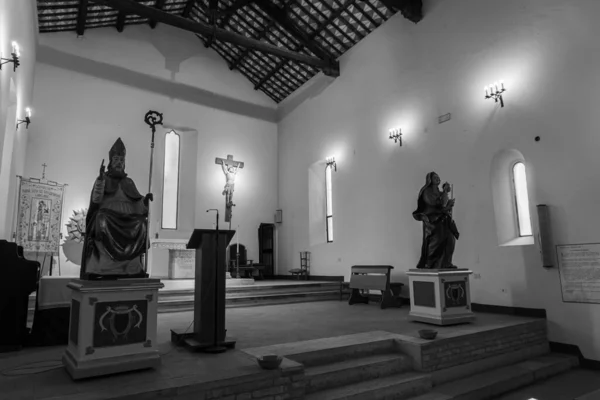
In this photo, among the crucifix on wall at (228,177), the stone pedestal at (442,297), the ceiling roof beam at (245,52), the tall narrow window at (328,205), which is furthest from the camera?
the crucifix on wall at (228,177)

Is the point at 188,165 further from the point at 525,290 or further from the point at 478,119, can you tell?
the point at 525,290

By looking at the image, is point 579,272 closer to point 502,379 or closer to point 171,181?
point 502,379

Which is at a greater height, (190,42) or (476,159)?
(190,42)

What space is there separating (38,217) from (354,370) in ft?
22.7

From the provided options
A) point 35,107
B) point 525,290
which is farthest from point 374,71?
point 35,107

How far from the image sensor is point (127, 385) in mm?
2898

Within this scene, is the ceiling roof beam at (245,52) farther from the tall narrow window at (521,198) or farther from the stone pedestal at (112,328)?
the stone pedestal at (112,328)

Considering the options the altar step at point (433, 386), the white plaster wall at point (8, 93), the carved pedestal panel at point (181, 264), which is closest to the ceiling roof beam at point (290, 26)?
the white plaster wall at point (8, 93)

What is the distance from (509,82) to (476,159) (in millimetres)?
1297

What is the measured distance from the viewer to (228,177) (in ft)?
39.1

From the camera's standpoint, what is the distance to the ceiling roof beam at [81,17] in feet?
30.4

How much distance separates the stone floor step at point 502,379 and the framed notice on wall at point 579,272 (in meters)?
0.80

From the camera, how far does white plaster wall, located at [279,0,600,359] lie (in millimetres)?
5395

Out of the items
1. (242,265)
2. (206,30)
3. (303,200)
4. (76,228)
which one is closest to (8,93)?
(76,228)
